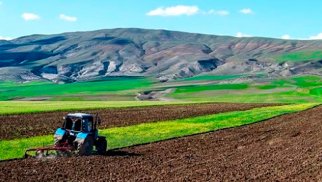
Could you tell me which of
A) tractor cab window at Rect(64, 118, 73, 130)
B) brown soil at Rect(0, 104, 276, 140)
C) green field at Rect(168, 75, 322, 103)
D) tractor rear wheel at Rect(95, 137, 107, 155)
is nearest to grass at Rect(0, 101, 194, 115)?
brown soil at Rect(0, 104, 276, 140)

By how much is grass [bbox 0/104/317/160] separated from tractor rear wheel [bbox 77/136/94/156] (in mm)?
3965

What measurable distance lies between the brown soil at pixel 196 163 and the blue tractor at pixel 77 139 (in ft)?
1.98

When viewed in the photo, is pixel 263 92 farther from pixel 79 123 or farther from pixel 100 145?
pixel 79 123

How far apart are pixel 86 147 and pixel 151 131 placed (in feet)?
50.5

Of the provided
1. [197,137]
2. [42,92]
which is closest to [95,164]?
[197,137]

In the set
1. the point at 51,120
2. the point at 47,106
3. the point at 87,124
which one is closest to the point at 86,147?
the point at 87,124

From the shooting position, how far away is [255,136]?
3691 cm

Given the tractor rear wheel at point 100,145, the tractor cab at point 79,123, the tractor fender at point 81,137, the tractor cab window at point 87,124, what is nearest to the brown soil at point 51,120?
the tractor cab at point 79,123

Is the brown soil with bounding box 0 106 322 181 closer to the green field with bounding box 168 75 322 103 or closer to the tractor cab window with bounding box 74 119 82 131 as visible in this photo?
the tractor cab window with bounding box 74 119 82 131

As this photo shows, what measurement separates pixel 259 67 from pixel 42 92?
84.2 metres

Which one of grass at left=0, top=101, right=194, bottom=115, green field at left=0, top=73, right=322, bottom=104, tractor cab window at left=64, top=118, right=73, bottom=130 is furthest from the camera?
green field at left=0, top=73, right=322, bottom=104

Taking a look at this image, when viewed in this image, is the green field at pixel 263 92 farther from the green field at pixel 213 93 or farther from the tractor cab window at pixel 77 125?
the tractor cab window at pixel 77 125

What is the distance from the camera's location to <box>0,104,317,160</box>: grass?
3286cm

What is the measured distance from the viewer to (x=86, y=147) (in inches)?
1051
